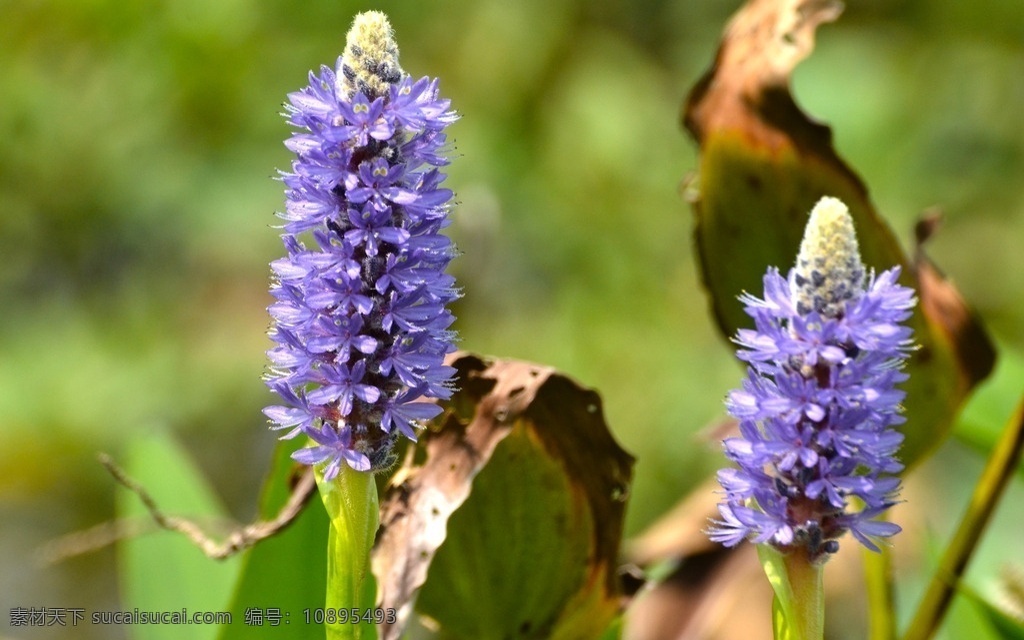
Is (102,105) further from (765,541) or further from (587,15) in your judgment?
(765,541)

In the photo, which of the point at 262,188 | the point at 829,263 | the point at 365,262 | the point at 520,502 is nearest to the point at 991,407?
the point at 520,502

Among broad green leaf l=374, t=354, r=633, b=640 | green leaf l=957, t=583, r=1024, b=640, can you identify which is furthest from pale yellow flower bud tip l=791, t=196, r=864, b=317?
green leaf l=957, t=583, r=1024, b=640

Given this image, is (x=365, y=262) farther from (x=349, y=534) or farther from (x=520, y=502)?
(x=520, y=502)

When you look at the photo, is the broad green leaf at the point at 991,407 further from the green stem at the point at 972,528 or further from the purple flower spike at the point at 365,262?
the purple flower spike at the point at 365,262

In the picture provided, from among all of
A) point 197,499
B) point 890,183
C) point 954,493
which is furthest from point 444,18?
point 197,499

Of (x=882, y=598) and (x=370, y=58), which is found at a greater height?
(x=370, y=58)

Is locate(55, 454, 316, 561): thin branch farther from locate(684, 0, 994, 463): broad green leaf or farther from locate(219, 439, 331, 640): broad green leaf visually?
locate(684, 0, 994, 463): broad green leaf

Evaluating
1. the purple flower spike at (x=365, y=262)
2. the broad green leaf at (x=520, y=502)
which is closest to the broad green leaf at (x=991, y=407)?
the broad green leaf at (x=520, y=502)

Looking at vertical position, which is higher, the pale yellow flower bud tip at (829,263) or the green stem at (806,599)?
the pale yellow flower bud tip at (829,263)

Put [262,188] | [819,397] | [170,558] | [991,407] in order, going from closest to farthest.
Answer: [819,397]
[170,558]
[991,407]
[262,188]
